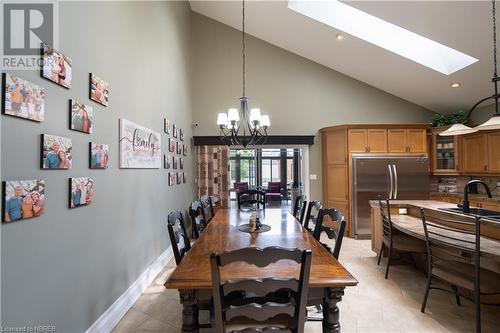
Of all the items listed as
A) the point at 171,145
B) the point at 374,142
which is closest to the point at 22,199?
the point at 171,145

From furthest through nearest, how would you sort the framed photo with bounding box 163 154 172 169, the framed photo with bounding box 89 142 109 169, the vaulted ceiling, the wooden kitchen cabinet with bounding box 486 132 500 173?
the wooden kitchen cabinet with bounding box 486 132 500 173 < the framed photo with bounding box 163 154 172 169 < the vaulted ceiling < the framed photo with bounding box 89 142 109 169

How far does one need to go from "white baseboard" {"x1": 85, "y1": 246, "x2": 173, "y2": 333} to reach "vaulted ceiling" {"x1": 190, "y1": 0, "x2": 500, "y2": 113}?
4215mm

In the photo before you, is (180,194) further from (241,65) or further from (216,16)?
(216,16)

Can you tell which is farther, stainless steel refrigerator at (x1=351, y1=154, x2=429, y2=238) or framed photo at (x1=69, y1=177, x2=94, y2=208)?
stainless steel refrigerator at (x1=351, y1=154, x2=429, y2=238)

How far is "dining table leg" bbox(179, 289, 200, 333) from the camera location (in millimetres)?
1403

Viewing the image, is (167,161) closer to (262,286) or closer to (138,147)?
(138,147)

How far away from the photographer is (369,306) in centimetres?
254

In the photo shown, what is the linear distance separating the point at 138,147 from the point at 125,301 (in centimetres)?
157

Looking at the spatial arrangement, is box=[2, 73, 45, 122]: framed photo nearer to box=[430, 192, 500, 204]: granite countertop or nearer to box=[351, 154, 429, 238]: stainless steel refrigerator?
box=[351, 154, 429, 238]: stainless steel refrigerator

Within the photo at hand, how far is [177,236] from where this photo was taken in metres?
1.98

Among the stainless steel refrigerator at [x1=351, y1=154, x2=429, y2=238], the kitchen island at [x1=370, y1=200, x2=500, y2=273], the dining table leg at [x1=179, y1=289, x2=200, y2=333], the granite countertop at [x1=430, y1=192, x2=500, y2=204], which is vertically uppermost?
the stainless steel refrigerator at [x1=351, y1=154, x2=429, y2=238]

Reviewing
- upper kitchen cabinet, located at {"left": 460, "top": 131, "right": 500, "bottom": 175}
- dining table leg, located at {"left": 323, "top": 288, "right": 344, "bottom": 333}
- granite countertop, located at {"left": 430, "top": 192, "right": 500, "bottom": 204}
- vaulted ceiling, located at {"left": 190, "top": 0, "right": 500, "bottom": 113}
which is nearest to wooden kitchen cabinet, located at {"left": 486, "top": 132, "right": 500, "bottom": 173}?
upper kitchen cabinet, located at {"left": 460, "top": 131, "right": 500, "bottom": 175}

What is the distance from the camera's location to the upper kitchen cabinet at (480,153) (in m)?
4.35

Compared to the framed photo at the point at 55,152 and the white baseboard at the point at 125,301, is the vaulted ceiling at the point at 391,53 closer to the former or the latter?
the framed photo at the point at 55,152
